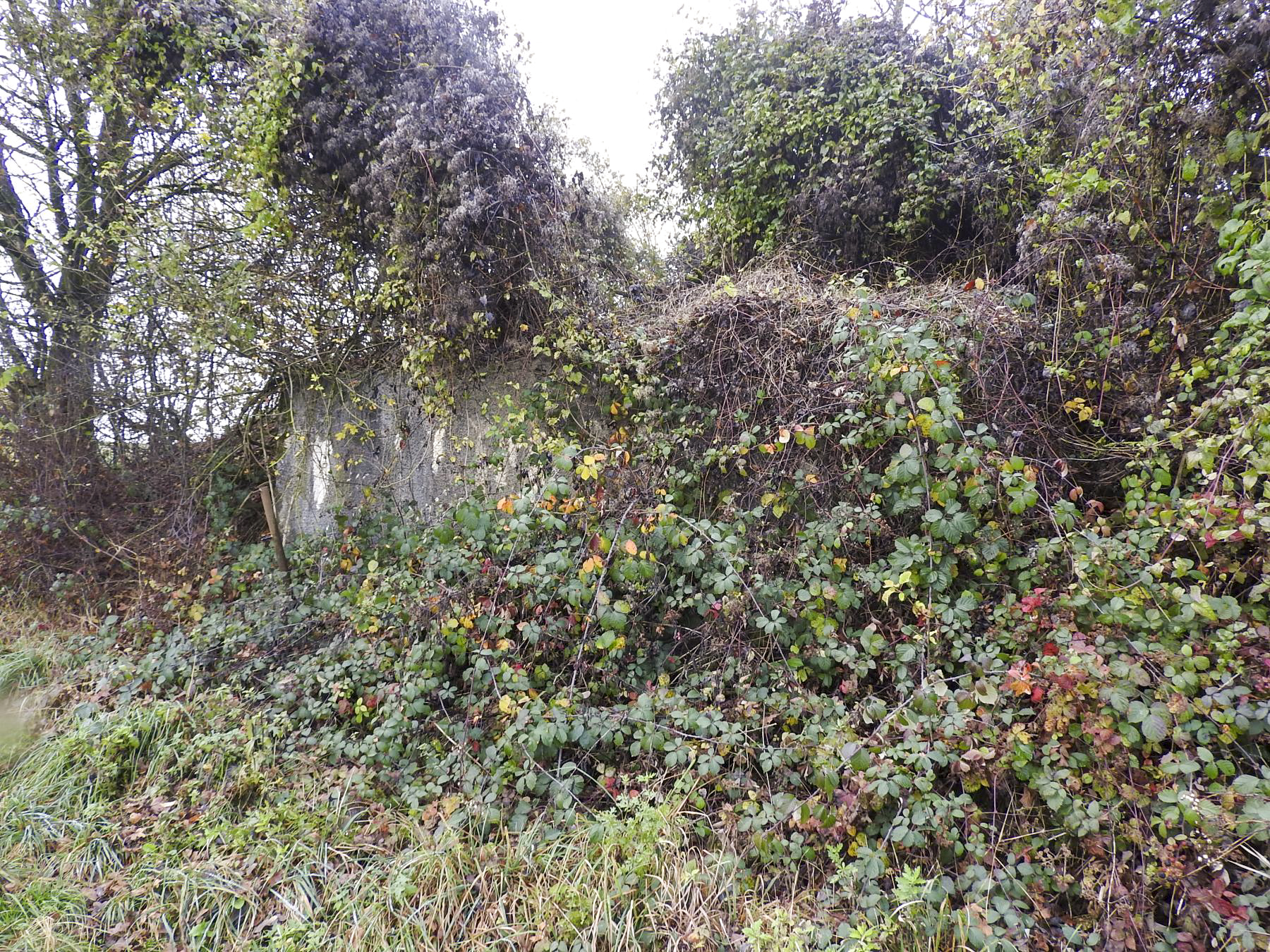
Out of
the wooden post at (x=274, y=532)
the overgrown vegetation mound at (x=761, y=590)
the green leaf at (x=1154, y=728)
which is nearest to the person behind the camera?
the green leaf at (x=1154, y=728)

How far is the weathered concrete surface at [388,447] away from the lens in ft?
16.4

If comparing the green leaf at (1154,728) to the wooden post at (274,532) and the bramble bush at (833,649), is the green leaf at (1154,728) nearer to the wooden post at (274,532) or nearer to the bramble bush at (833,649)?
the bramble bush at (833,649)

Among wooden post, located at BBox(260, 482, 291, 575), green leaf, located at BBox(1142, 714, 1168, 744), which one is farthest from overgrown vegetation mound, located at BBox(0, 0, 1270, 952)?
wooden post, located at BBox(260, 482, 291, 575)

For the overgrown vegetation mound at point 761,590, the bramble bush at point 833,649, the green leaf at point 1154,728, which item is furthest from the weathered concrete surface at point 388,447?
the green leaf at point 1154,728

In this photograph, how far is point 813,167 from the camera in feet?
18.4

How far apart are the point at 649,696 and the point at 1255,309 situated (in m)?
2.99

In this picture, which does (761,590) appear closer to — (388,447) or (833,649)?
(833,649)

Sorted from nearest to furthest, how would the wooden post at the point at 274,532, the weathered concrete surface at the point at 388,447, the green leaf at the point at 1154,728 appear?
the green leaf at the point at 1154,728
the weathered concrete surface at the point at 388,447
the wooden post at the point at 274,532

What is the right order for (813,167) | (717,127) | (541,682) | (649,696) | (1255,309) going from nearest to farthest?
(1255,309), (649,696), (541,682), (813,167), (717,127)

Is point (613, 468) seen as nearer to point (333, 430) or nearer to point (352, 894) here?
point (352, 894)

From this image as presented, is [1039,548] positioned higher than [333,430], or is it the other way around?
[333,430]

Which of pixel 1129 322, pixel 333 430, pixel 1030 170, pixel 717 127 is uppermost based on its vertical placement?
pixel 717 127

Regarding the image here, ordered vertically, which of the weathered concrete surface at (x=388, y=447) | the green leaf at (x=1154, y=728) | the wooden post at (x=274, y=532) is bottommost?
the green leaf at (x=1154, y=728)

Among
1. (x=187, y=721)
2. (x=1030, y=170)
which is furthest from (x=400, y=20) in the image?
(x=187, y=721)
